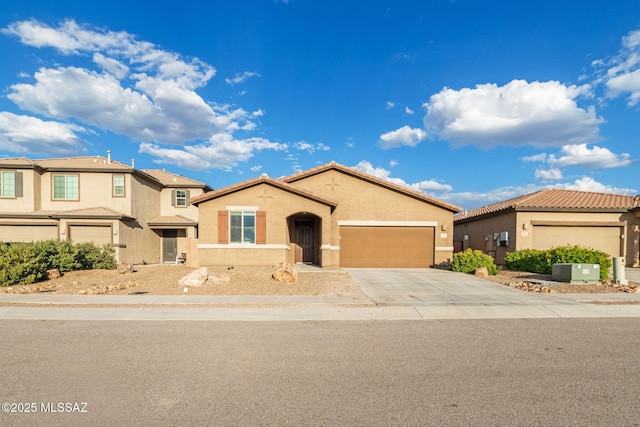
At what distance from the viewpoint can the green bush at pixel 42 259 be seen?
1349 centimetres

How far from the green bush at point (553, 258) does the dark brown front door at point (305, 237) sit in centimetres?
1082

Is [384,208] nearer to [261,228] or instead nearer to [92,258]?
[261,228]

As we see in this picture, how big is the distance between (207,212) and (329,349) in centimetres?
1374

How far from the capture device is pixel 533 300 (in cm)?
1082

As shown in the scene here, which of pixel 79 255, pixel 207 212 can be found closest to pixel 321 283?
pixel 207 212

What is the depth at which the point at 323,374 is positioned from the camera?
17.3 ft

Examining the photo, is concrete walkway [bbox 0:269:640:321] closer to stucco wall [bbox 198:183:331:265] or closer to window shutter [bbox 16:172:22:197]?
stucco wall [bbox 198:183:331:265]

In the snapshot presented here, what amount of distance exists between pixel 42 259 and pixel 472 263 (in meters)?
18.8

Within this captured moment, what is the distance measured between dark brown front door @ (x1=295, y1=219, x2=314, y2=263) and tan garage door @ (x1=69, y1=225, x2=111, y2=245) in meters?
11.1

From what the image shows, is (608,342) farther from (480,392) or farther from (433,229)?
(433,229)

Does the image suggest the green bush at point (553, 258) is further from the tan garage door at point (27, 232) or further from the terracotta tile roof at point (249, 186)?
the tan garage door at point (27, 232)

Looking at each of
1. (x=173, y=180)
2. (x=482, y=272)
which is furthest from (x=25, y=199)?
(x=482, y=272)

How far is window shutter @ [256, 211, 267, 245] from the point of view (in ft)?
60.9

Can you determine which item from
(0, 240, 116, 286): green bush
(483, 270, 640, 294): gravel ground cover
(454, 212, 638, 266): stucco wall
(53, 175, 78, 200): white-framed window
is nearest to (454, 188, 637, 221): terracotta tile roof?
(454, 212, 638, 266): stucco wall
